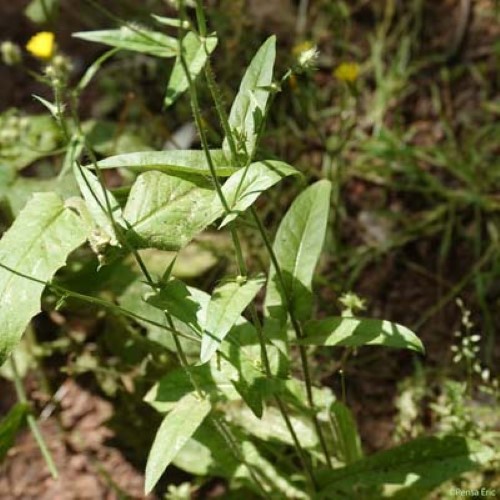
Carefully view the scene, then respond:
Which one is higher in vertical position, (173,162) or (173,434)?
(173,162)

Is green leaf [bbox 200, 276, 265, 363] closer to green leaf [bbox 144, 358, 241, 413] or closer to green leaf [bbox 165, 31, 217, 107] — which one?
green leaf [bbox 144, 358, 241, 413]

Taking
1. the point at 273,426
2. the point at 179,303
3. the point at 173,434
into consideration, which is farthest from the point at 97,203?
the point at 273,426

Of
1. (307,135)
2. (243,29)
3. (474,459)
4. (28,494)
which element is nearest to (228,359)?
(474,459)

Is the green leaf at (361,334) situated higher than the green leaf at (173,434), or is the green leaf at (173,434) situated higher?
the green leaf at (361,334)

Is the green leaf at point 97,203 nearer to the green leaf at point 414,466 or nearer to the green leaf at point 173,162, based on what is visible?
the green leaf at point 173,162

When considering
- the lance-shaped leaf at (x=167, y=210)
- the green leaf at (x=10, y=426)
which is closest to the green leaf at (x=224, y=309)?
the lance-shaped leaf at (x=167, y=210)

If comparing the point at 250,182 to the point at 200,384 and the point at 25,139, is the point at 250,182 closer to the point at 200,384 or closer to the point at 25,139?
the point at 200,384

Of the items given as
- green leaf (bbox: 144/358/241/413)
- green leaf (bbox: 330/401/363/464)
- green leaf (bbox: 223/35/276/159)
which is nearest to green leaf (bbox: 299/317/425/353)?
green leaf (bbox: 144/358/241/413)
